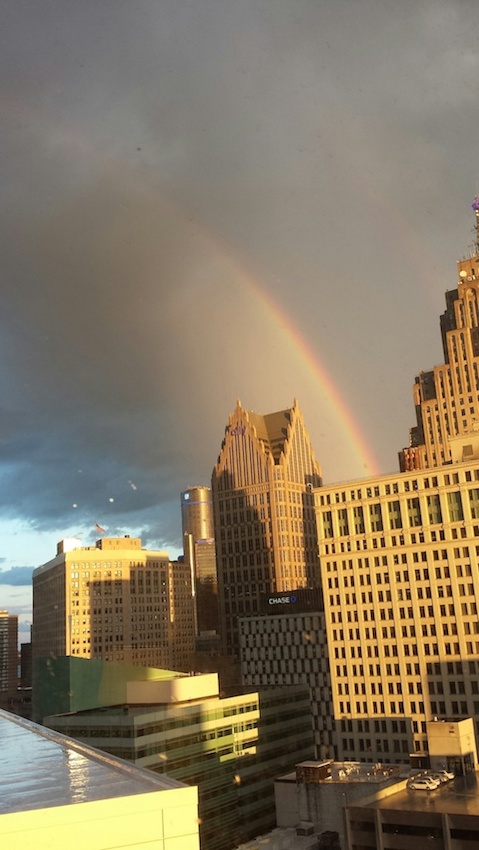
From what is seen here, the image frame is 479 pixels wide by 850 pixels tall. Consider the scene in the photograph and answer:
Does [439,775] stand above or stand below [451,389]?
below

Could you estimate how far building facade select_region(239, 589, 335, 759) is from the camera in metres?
146

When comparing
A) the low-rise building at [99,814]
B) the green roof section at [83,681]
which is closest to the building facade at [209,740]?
the green roof section at [83,681]

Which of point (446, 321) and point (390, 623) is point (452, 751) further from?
point (446, 321)

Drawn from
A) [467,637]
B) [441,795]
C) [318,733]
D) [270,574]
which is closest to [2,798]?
[441,795]

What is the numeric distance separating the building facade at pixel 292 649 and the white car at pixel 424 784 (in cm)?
7164

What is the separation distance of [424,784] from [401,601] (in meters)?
47.2

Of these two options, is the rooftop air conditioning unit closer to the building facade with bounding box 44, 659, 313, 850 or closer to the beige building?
the building facade with bounding box 44, 659, 313, 850

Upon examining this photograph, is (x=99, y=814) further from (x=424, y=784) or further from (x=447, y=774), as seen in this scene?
(x=447, y=774)

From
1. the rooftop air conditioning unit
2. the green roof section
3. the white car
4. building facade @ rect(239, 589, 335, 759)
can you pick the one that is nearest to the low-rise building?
the white car

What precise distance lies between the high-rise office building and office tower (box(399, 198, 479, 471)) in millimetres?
33152

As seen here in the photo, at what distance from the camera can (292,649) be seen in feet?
501

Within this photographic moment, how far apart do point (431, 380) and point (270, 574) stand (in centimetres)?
6850

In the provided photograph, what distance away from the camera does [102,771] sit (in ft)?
53.1

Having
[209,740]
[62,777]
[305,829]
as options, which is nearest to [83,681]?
[209,740]
